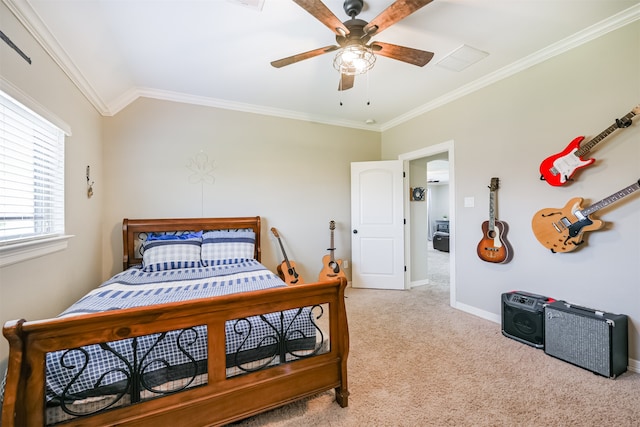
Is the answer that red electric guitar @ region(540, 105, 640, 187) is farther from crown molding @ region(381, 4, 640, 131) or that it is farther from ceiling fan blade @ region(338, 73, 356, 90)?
ceiling fan blade @ region(338, 73, 356, 90)

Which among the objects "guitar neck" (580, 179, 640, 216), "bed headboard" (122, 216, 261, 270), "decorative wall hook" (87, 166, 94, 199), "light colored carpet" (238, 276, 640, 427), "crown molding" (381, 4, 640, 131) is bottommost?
"light colored carpet" (238, 276, 640, 427)

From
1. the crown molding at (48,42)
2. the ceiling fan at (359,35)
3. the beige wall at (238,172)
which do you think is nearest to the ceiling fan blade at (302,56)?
the ceiling fan at (359,35)

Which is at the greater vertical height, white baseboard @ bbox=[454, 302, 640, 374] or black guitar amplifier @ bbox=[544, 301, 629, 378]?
black guitar amplifier @ bbox=[544, 301, 629, 378]

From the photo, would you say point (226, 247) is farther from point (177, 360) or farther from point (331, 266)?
point (177, 360)

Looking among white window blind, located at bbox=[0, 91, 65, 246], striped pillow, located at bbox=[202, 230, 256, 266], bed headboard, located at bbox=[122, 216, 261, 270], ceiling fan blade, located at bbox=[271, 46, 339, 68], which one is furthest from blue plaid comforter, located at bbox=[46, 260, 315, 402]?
ceiling fan blade, located at bbox=[271, 46, 339, 68]

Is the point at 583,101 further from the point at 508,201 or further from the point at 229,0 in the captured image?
the point at 229,0

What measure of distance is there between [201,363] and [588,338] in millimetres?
2663

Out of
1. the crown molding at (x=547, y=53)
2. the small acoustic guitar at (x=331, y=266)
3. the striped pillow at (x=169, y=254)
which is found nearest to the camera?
the crown molding at (x=547, y=53)

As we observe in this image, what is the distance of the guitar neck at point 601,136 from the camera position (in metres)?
1.91

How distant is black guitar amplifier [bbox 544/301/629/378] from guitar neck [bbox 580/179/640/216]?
78 cm

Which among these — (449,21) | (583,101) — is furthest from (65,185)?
(583,101)

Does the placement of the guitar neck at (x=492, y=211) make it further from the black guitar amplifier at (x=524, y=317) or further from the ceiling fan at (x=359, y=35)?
the ceiling fan at (x=359, y=35)

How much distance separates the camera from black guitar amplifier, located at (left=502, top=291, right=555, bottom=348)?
2.28 m

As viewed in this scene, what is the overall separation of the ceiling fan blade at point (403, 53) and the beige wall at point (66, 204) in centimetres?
220
